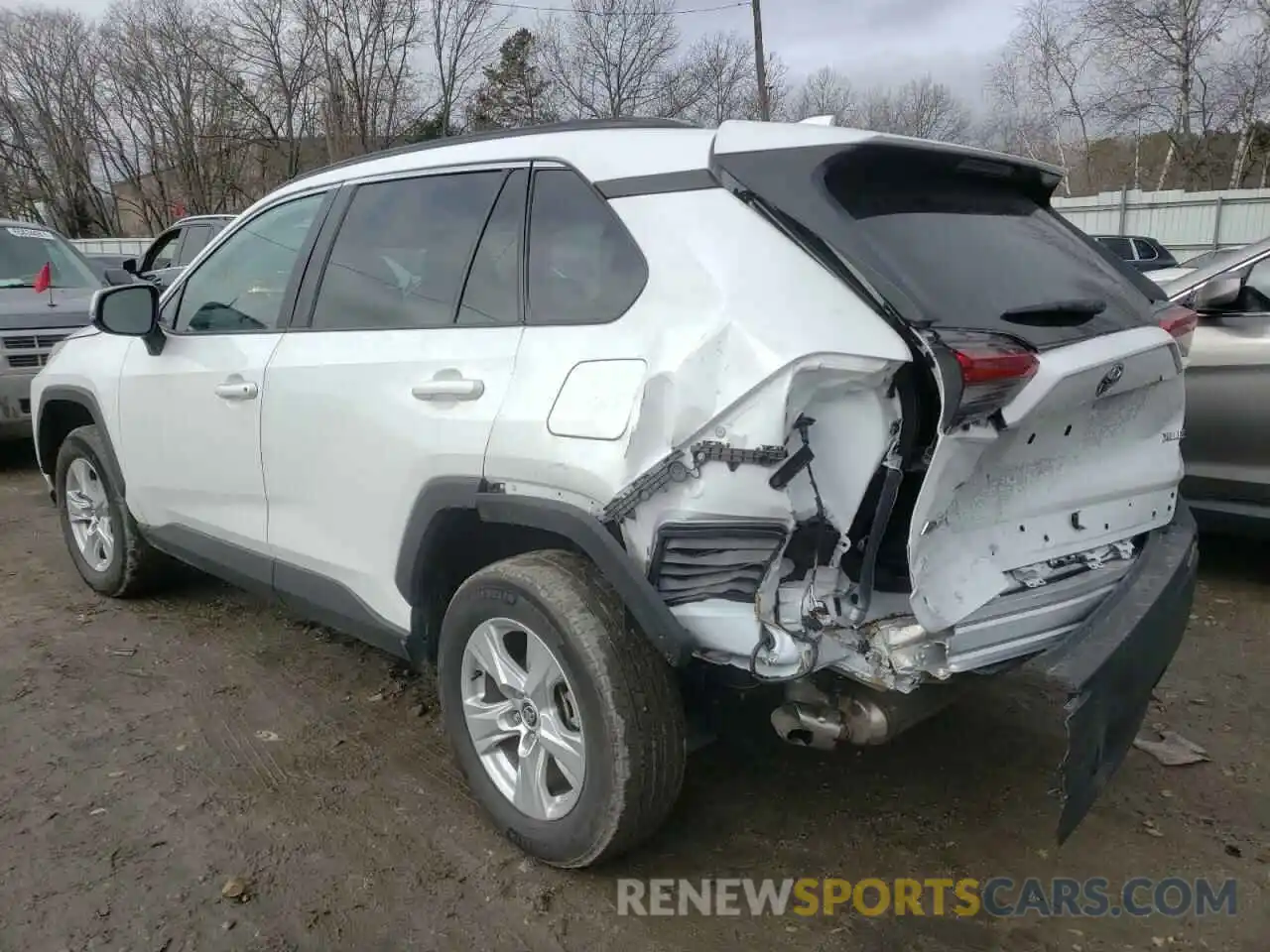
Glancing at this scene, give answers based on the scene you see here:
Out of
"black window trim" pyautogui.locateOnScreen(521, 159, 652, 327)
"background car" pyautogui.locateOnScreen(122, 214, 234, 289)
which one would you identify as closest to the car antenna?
"background car" pyautogui.locateOnScreen(122, 214, 234, 289)

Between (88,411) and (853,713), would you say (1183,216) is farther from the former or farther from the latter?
(853,713)

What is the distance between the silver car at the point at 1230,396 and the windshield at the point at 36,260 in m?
8.37

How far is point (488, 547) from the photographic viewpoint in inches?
117

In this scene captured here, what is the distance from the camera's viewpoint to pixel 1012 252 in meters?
2.69

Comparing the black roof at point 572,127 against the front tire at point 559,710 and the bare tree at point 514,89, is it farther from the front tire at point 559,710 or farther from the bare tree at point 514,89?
the bare tree at point 514,89

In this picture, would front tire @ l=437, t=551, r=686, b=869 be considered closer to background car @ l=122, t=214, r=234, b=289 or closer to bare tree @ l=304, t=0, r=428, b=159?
background car @ l=122, t=214, r=234, b=289

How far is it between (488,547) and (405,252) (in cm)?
98

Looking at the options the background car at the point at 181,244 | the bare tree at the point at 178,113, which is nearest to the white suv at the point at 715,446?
the background car at the point at 181,244

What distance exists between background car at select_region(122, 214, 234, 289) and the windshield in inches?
55.1

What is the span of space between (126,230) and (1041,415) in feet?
158

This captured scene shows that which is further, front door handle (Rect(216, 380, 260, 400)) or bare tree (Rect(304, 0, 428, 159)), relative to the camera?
bare tree (Rect(304, 0, 428, 159))

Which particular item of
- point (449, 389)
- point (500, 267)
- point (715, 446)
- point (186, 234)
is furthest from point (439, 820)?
point (186, 234)

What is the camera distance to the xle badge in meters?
2.45

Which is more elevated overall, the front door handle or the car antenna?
A: the car antenna
